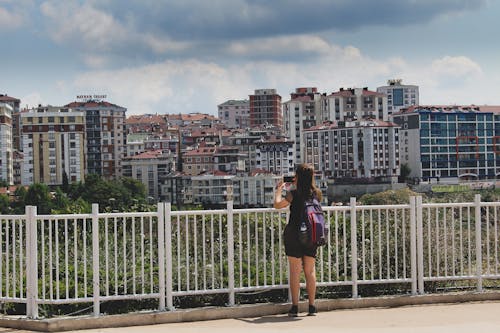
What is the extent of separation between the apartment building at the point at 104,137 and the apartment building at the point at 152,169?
45.5 ft

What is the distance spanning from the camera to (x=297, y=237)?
7.61 meters

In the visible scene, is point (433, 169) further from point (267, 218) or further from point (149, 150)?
point (267, 218)

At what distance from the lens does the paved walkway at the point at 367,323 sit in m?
7.13

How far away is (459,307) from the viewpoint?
26.9 ft

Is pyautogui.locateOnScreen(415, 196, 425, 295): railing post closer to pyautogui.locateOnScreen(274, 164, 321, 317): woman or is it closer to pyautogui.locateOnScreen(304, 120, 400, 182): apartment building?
pyautogui.locateOnScreen(274, 164, 321, 317): woman

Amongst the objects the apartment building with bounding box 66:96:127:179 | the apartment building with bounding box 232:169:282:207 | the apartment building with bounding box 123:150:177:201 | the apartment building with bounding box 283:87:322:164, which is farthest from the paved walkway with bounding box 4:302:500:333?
the apartment building with bounding box 283:87:322:164

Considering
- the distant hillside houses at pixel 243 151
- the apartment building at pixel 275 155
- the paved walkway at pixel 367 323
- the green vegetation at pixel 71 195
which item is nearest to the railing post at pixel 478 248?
the paved walkway at pixel 367 323

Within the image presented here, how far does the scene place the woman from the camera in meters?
7.61

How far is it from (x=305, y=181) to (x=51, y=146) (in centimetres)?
14680

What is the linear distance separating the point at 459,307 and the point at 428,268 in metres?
0.58

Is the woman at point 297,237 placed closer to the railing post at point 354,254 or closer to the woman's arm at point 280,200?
the woman's arm at point 280,200

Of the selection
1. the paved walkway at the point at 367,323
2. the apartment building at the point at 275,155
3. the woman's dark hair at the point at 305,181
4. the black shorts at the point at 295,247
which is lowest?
the paved walkway at the point at 367,323

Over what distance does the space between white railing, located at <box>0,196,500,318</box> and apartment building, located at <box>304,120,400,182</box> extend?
5434 inches

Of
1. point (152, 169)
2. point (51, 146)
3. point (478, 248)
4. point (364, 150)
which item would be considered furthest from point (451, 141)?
point (478, 248)
